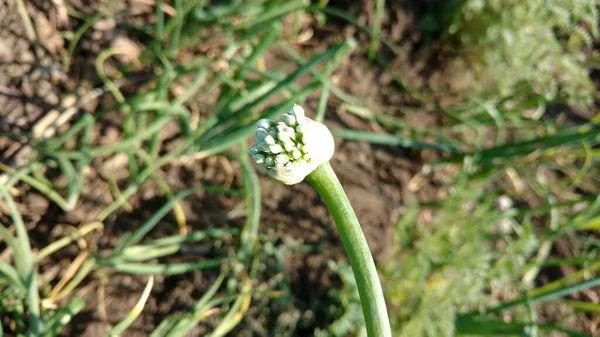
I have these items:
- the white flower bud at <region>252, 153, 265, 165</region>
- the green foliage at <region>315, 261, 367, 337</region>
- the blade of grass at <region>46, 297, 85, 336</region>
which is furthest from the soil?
the white flower bud at <region>252, 153, 265, 165</region>

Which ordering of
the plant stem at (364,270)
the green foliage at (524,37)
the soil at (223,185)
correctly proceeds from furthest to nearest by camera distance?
the green foliage at (524,37), the soil at (223,185), the plant stem at (364,270)

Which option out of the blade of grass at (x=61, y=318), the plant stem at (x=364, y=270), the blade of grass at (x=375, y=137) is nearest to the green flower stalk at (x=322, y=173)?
the plant stem at (x=364, y=270)

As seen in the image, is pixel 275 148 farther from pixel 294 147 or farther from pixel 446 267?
pixel 446 267

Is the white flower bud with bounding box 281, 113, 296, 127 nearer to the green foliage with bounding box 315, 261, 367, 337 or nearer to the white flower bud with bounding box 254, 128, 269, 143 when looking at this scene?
the white flower bud with bounding box 254, 128, 269, 143

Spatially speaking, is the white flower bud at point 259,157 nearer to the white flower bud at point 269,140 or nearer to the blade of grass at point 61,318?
the white flower bud at point 269,140

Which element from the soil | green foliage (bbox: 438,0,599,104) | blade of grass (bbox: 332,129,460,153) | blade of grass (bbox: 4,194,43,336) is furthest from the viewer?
green foliage (bbox: 438,0,599,104)
